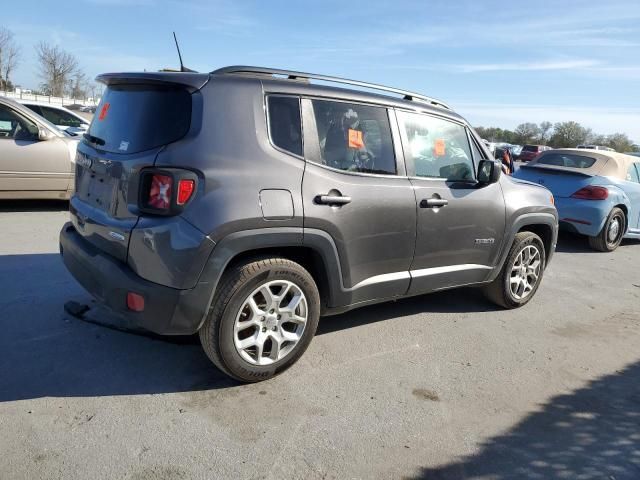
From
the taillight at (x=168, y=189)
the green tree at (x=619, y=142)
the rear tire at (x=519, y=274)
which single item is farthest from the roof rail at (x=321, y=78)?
the green tree at (x=619, y=142)

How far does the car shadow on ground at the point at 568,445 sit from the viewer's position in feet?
8.66

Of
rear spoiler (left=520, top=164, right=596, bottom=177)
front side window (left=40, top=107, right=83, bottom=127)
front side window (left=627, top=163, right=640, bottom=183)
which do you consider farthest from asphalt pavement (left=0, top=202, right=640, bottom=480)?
front side window (left=40, top=107, right=83, bottom=127)

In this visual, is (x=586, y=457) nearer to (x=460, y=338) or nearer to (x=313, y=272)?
(x=460, y=338)

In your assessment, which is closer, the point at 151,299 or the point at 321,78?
the point at 151,299

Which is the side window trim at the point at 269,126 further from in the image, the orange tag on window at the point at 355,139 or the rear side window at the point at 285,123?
the orange tag on window at the point at 355,139

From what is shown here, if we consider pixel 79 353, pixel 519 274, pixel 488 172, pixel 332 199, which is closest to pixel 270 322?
pixel 332 199

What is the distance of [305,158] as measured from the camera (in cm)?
329

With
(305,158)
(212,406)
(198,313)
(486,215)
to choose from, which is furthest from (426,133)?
(212,406)

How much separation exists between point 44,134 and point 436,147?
6.00 meters

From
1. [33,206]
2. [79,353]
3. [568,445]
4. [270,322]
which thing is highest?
[270,322]

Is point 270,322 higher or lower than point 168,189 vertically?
lower

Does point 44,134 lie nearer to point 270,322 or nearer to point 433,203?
point 270,322

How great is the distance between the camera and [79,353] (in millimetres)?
3510

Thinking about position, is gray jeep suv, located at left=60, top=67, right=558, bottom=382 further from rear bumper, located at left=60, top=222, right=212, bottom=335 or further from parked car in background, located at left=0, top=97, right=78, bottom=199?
parked car in background, located at left=0, top=97, right=78, bottom=199
